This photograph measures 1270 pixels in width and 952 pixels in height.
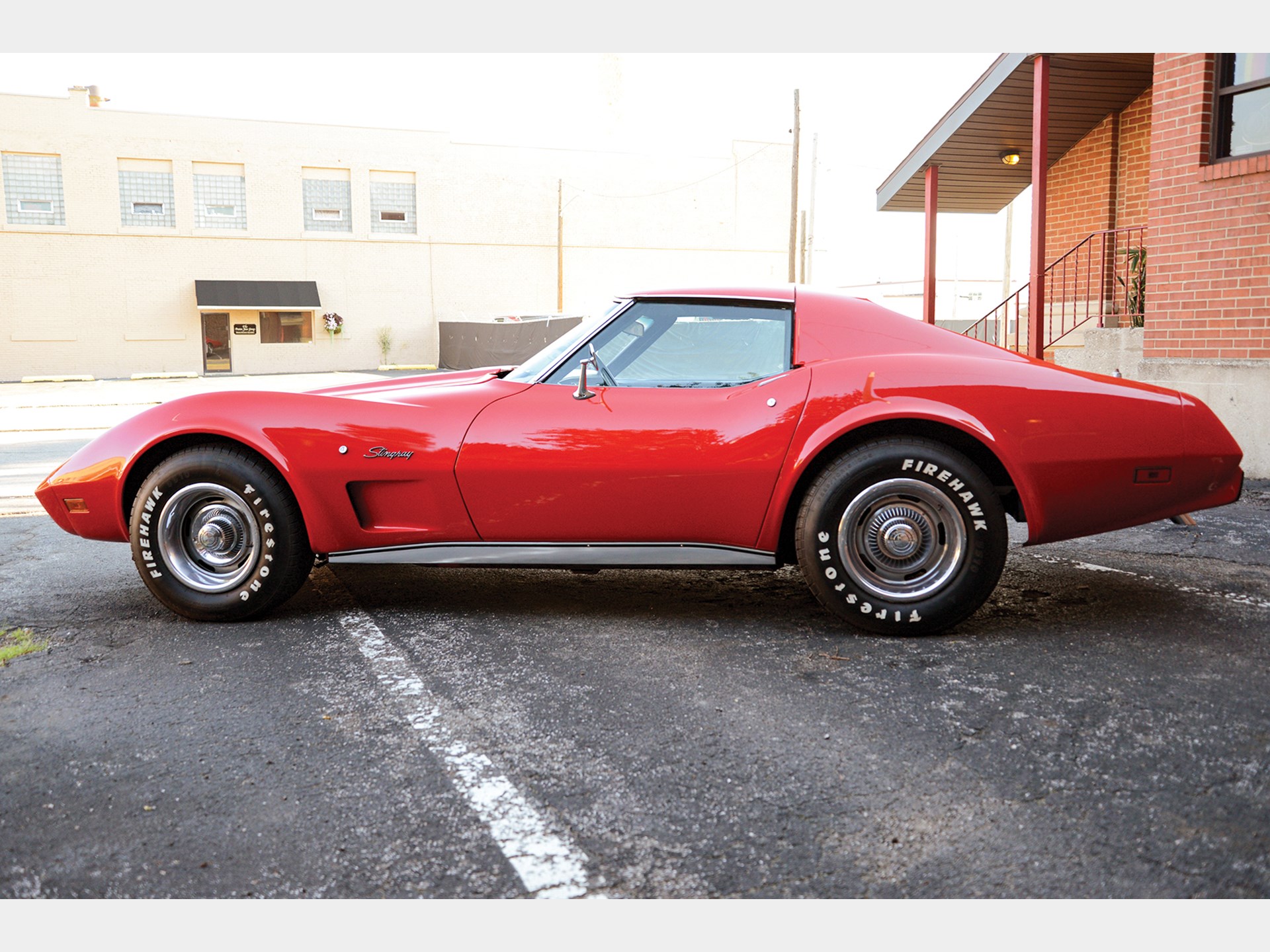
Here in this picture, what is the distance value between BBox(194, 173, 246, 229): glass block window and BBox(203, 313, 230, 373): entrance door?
10.6 ft

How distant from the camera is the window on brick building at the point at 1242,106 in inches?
317

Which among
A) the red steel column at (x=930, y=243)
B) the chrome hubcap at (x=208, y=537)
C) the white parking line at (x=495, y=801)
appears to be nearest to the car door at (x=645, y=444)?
the white parking line at (x=495, y=801)

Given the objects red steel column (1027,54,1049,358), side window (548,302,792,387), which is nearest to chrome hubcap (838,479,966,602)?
side window (548,302,792,387)

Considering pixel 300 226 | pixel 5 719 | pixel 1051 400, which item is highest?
pixel 300 226

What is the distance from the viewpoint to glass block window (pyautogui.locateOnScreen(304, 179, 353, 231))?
37875 millimetres

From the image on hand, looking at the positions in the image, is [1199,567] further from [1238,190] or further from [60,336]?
[60,336]

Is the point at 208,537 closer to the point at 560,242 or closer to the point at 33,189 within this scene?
the point at 33,189

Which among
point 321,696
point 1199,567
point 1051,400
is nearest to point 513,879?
point 321,696

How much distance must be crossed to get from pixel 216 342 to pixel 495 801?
125 ft

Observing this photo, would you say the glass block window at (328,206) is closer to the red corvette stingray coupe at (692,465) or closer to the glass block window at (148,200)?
the glass block window at (148,200)

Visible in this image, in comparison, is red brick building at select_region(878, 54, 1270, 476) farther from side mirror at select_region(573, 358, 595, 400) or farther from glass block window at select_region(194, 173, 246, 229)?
glass block window at select_region(194, 173, 246, 229)

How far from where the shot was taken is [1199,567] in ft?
17.2

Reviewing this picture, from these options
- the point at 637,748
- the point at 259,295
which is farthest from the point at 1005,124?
the point at 259,295

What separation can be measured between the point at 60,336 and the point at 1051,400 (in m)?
A: 38.4
